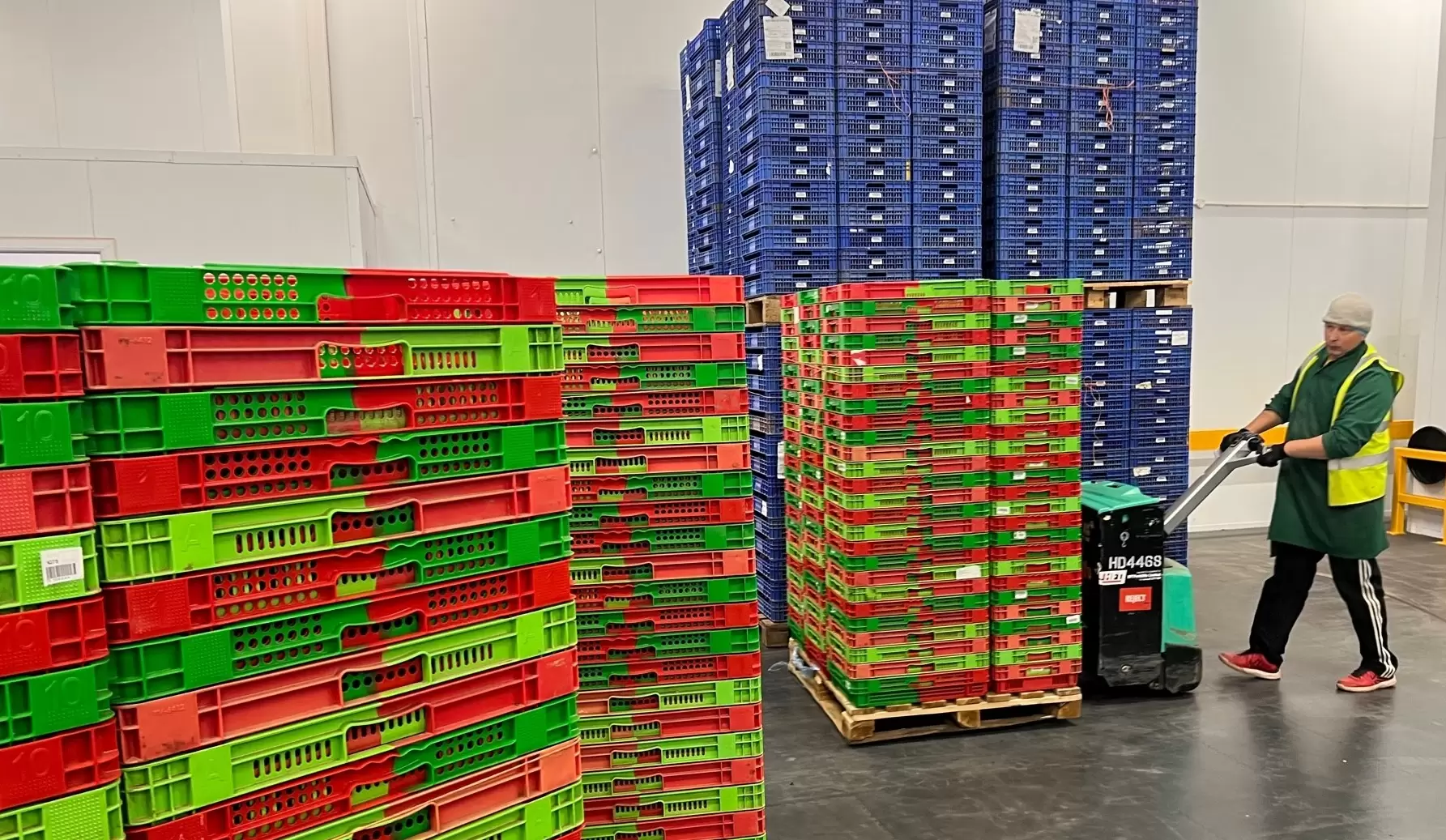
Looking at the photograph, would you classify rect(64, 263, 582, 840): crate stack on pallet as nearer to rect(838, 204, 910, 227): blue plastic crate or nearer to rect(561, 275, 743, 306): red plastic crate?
rect(561, 275, 743, 306): red plastic crate

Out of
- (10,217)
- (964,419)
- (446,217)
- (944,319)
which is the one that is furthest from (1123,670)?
(10,217)

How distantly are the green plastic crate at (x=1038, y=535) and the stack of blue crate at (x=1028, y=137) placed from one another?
246 centimetres

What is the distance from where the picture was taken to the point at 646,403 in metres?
3.28

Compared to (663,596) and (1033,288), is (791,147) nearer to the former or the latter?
(1033,288)

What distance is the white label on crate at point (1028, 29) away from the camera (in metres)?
6.63

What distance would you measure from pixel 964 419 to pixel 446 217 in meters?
5.06

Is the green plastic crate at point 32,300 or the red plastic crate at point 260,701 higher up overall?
the green plastic crate at point 32,300

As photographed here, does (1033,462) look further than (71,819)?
Yes

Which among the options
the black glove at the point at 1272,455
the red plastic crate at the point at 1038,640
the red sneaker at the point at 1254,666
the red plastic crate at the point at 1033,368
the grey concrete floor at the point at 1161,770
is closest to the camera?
the grey concrete floor at the point at 1161,770

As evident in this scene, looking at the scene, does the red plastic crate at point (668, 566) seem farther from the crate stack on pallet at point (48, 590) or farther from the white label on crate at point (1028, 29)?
the white label on crate at point (1028, 29)

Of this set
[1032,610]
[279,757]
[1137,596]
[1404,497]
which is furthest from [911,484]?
[1404,497]

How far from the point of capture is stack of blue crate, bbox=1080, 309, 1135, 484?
7012 mm

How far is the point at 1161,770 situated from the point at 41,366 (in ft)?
16.2

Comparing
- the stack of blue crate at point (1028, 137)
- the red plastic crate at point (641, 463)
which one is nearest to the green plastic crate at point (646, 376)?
the red plastic crate at point (641, 463)
